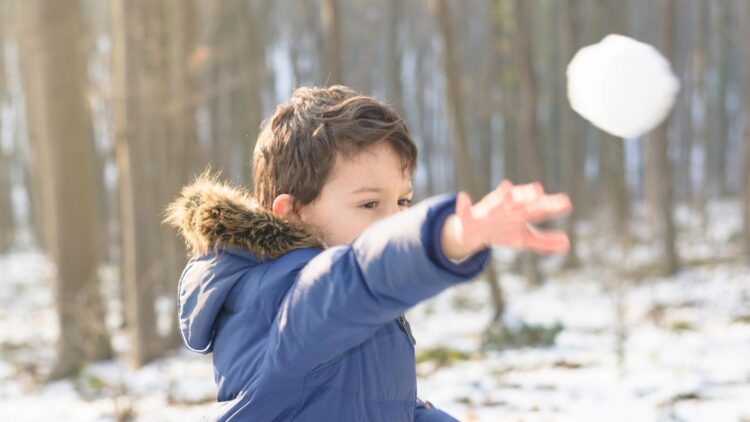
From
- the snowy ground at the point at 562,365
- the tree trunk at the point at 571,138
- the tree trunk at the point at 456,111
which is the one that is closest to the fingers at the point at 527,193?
the snowy ground at the point at 562,365

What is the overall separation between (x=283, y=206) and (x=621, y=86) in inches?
32.9

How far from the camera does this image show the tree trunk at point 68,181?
8000mm

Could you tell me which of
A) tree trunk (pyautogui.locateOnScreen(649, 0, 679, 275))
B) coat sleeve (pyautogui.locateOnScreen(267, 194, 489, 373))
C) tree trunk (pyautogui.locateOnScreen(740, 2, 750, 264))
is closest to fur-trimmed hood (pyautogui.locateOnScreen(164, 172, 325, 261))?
coat sleeve (pyautogui.locateOnScreen(267, 194, 489, 373))

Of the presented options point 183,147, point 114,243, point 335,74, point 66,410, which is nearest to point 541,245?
point 66,410

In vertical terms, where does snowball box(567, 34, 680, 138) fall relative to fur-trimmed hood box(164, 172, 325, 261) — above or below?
above

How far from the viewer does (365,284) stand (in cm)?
125

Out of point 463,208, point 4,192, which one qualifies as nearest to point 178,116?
point 463,208

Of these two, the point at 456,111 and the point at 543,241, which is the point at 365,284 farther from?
the point at 456,111

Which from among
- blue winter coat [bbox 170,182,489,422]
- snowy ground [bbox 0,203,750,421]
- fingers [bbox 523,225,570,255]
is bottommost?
snowy ground [bbox 0,203,750,421]

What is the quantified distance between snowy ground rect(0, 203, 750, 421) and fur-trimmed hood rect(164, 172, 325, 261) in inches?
138

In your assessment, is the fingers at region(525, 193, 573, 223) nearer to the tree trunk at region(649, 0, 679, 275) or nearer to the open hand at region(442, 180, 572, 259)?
the open hand at region(442, 180, 572, 259)

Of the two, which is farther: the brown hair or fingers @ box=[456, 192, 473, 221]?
the brown hair

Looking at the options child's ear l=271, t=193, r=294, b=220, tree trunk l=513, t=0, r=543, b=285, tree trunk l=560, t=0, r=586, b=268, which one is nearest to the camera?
child's ear l=271, t=193, r=294, b=220

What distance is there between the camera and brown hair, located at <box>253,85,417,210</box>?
5.45ft
